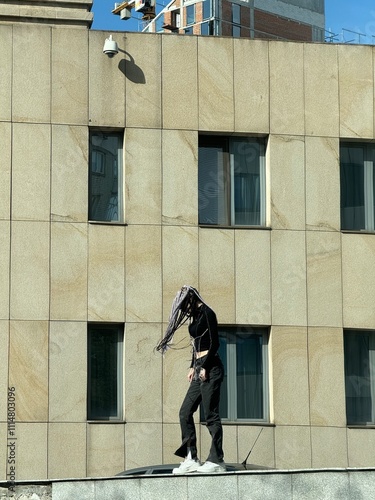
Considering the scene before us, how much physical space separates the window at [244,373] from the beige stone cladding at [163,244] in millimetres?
223

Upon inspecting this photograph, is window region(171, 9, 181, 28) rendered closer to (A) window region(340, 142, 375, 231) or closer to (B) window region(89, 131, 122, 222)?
(A) window region(340, 142, 375, 231)

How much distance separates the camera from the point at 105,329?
1096 inches

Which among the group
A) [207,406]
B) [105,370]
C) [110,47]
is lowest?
[207,406]

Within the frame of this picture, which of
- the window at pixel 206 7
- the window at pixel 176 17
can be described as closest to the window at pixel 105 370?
the window at pixel 206 7

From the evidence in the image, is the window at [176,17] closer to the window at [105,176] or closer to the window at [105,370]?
the window at [105,176]

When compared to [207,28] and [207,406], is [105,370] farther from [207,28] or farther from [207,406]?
[207,28]

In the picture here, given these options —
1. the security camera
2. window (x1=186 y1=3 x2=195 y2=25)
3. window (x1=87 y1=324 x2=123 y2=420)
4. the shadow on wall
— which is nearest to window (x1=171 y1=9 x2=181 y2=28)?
window (x1=186 y1=3 x2=195 y2=25)

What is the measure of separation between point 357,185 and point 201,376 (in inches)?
435

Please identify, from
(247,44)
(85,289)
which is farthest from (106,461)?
(247,44)

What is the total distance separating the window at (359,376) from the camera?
A: 94.1 feet

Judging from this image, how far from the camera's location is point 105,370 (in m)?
27.8

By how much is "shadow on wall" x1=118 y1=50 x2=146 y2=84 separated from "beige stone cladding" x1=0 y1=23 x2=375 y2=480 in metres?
0.03

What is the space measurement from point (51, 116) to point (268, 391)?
6.83m

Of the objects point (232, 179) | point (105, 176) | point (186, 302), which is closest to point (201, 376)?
point (186, 302)
